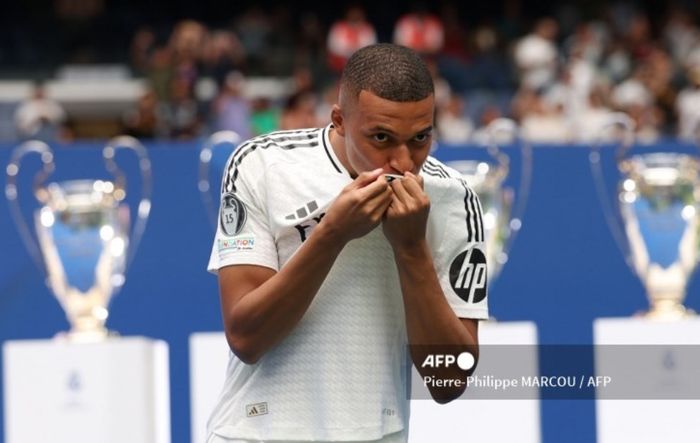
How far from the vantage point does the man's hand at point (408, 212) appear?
2.18 m

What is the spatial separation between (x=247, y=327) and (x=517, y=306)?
12.1 ft

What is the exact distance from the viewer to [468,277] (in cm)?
238

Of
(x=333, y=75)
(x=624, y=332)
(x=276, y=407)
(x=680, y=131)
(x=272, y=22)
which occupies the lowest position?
(x=276, y=407)

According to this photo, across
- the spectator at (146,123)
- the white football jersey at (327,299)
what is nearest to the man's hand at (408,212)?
the white football jersey at (327,299)

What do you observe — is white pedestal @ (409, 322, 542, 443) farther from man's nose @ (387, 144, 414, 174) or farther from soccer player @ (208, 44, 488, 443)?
man's nose @ (387, 144, 414, 174)

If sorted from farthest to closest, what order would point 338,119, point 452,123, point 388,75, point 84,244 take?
1. point 452,123
2. point 84,244
3. point 338,119
4. point 388,75

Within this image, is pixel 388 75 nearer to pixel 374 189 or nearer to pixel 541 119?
pixel 374 189

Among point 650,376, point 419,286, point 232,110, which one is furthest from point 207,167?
point 232,110

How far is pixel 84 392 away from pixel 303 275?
2.33 meters

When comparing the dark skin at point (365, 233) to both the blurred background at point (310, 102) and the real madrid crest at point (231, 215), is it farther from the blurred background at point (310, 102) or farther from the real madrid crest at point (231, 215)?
the blurred background at point (310, 102)

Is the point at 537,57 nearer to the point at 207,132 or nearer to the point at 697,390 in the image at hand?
the point at 207,132

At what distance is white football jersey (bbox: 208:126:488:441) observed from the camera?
7.53 ft

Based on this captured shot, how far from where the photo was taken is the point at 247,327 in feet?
7.32

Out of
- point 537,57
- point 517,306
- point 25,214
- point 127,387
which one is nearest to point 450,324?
point 127,387
